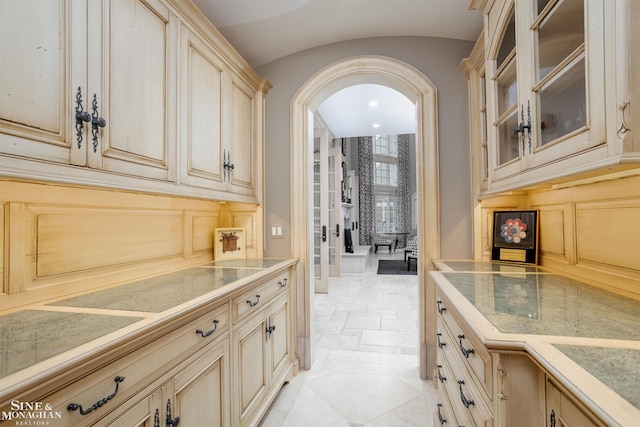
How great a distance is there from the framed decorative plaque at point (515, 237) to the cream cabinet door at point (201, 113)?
6.54 ft

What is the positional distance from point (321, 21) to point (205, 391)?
98.5 inches

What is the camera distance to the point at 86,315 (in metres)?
1.04

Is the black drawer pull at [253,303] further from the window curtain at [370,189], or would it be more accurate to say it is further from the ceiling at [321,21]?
the window curtain at [370,189]

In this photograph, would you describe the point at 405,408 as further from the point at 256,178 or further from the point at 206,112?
the point at 206,112

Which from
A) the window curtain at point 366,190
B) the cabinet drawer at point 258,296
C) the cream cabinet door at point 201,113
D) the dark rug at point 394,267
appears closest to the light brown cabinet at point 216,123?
the cream cabinet door at point 201,113

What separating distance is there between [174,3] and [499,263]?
2.55 m

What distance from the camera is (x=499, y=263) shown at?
204cm

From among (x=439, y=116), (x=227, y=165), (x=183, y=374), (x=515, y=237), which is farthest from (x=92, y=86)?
(x=515, y=237)

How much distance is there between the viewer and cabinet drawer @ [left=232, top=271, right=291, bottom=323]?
5.14 feet

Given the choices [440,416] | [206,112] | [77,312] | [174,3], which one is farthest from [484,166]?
[77,312]

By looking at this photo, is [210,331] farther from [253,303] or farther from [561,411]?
[561,411]

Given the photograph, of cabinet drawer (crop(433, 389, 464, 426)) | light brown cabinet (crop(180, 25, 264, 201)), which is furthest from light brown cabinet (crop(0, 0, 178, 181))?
cabinet drawer (crop(433, 389, 464, 426))

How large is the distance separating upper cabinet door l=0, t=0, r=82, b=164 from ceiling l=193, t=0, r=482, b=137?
1194 millimetres

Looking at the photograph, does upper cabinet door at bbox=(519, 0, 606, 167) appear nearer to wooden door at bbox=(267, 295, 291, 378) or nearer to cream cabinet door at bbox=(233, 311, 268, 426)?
cream cabinet door at bbox=(233, 311, 268, 426)
